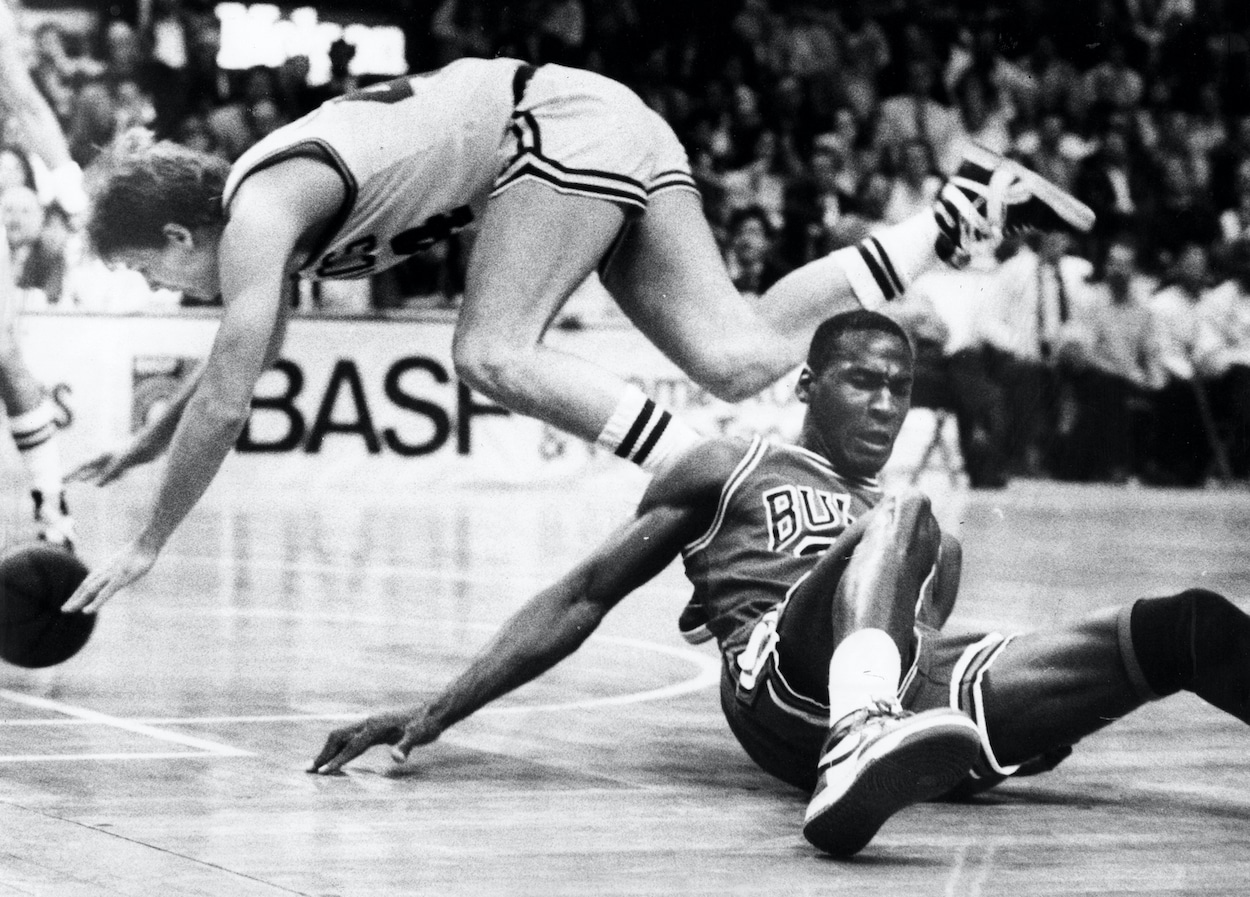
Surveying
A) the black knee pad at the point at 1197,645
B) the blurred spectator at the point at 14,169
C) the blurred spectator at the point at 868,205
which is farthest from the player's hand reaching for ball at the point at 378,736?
the blurred spectator at the point at 868,205

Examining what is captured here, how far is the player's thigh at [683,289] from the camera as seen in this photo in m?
5.16

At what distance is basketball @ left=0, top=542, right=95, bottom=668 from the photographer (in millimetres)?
5277

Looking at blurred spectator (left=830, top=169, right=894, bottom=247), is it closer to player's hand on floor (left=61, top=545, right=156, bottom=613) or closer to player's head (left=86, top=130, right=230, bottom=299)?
player's head (left=86, top=130, right=230, bottom=299)

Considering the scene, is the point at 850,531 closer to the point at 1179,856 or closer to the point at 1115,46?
the point at 1179,856

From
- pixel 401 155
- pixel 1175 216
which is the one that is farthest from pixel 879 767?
pixel 1175 216

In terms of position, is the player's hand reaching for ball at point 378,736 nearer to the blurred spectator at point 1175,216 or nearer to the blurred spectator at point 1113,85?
the blurred spectator at point 1175,216

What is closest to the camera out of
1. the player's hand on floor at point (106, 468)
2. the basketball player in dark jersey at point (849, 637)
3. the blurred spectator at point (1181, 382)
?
the basketball player in dark jersey at point (849, 637)

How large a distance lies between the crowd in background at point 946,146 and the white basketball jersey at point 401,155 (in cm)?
822

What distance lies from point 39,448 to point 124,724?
6.50ft

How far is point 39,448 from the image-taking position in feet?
22.0

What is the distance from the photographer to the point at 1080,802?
162 inches

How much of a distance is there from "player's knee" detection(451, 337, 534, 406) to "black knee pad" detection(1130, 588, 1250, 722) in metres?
1.54

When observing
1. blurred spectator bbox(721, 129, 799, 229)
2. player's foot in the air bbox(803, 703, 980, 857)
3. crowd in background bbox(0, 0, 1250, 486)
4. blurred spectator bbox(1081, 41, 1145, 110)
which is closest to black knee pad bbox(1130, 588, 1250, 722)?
→ player's foot in the air bbox(803, 703, 980, 857)

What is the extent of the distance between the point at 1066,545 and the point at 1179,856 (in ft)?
24.0
